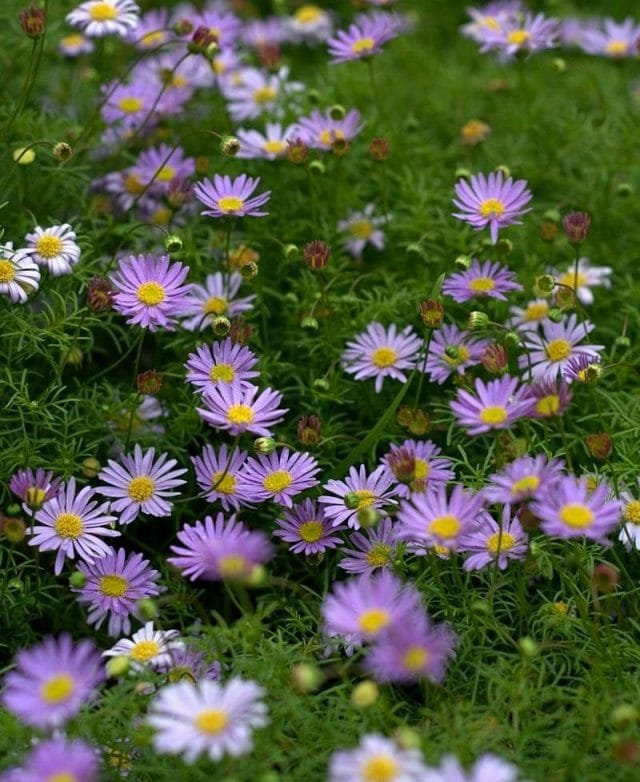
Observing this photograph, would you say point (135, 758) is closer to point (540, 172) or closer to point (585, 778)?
point (585, 778)

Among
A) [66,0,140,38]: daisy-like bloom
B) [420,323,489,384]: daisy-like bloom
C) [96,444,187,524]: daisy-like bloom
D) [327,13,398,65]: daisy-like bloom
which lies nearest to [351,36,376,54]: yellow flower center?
[327,13,398,65]: daisy-like bloom

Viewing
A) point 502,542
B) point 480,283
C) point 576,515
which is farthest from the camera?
point 480,283

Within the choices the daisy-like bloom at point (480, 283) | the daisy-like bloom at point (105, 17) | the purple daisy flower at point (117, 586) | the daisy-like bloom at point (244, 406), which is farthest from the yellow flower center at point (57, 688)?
the daisy-like bloom at point (105, 17)

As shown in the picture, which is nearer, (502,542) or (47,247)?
(502,542)

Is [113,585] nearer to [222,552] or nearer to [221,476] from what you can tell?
[221,476]

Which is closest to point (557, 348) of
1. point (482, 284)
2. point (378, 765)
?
point (482, 284)

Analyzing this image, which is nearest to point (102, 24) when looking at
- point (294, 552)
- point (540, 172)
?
point (540, 172)

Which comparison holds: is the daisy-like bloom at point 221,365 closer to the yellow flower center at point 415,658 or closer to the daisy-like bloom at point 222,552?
the daisy-like bloom at point 222,552
